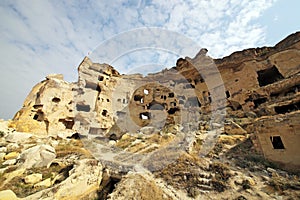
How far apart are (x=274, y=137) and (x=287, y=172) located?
196 cm

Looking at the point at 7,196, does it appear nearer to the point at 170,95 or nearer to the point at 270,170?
the point at 270,170

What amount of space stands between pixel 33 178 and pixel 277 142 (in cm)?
1242

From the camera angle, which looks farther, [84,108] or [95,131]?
[84,108]

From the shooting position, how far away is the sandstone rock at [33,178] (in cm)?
644

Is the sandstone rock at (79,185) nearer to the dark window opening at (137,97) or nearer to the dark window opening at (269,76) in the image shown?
the dark window opening at (137,97)

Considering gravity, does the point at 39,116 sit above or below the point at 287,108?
above

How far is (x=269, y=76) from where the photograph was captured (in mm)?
21703

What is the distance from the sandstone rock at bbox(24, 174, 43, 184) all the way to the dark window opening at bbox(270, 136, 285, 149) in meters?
11.8

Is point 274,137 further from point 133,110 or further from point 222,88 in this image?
point 133,110

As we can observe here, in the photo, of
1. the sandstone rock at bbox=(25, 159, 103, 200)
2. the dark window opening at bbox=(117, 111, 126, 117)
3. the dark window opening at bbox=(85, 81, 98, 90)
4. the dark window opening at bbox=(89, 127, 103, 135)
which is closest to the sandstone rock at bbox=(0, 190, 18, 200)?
the sandstone rock at bbox=(25, 159, 103, 200)

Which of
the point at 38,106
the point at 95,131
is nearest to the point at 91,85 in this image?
the point at 95,131

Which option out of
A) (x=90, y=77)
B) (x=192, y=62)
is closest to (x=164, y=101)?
(x=192, y=62)

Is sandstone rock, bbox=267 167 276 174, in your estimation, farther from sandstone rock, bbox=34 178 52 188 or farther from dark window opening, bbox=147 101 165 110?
dark window opening, bbox=147 101 165 110

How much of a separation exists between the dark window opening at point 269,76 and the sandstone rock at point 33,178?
85.0 ft
